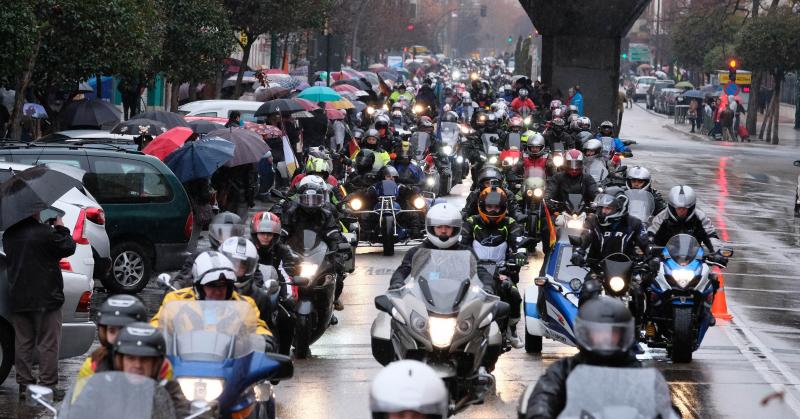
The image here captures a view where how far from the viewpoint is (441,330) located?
34.1 ft

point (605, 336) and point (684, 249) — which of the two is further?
point (684, 249)

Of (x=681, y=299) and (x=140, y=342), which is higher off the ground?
(x=140, y=342)

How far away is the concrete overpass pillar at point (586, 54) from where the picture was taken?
169 feet

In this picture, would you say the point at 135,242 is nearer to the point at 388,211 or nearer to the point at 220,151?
the point at 220,151

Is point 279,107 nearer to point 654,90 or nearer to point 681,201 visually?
point 681,201

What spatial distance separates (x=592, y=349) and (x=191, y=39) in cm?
2765

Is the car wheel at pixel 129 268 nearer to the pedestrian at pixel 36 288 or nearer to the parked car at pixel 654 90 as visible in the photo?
the pedestrian at pixel 36 288

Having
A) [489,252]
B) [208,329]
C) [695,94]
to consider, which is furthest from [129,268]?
[695,94]

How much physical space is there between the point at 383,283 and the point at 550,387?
12602mm

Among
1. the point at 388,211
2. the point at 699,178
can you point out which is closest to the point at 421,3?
the point at 699,178

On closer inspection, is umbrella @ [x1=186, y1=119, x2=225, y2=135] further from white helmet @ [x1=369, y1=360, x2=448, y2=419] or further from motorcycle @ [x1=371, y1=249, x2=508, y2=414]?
white helmet @ [x1=369, y1=360, x2=448, y2=419]

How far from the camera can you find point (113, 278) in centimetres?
1772

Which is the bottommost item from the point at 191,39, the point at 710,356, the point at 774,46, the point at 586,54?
the point at 710,356

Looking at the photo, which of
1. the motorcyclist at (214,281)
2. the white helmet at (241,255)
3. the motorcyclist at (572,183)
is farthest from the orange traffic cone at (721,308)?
the motorcyclist at (214,281)
